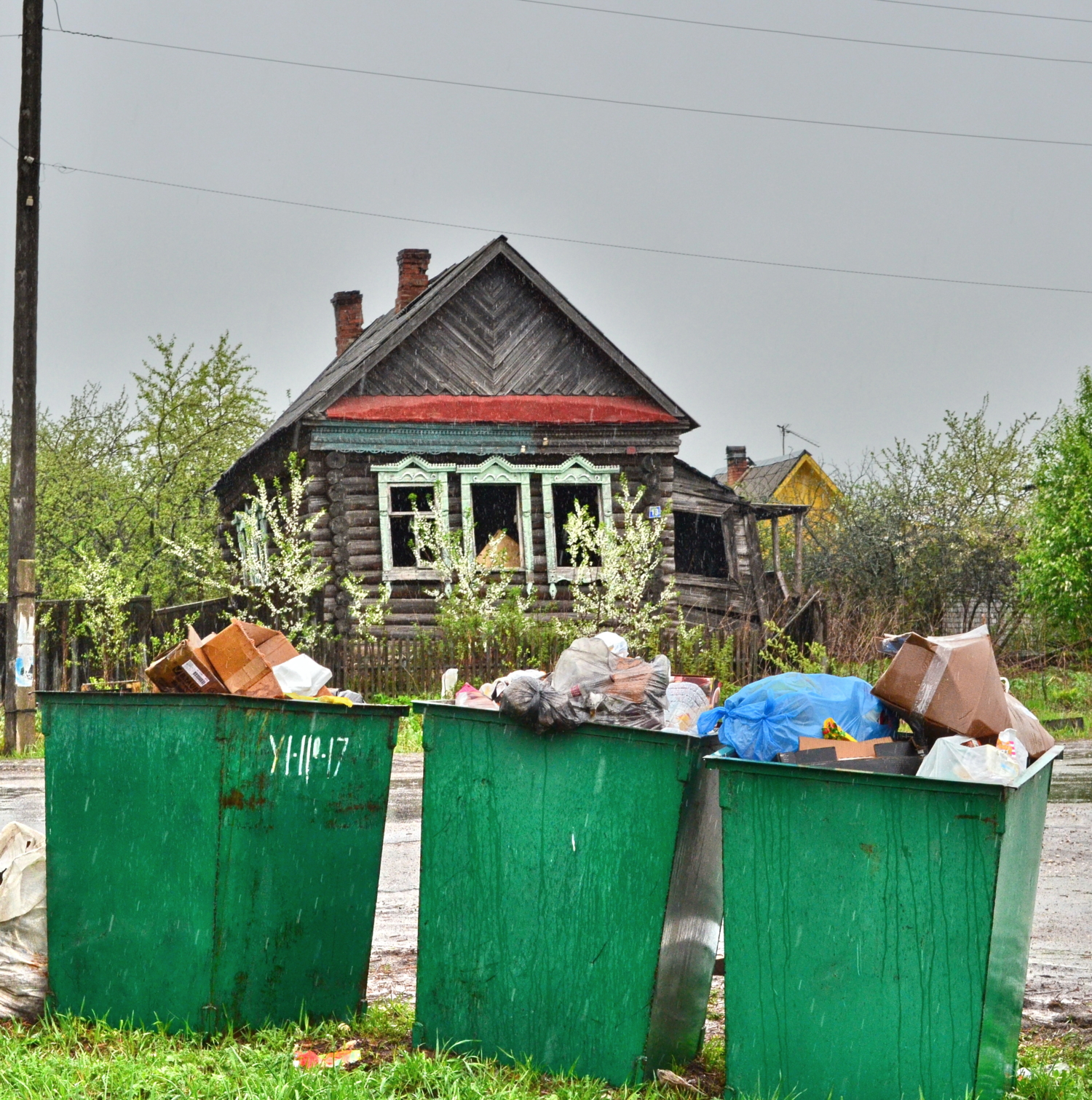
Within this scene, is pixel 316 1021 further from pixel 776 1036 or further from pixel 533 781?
pixel 776 1036

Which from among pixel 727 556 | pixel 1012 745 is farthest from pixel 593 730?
pixel 727 556

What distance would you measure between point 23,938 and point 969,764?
10.0 feet

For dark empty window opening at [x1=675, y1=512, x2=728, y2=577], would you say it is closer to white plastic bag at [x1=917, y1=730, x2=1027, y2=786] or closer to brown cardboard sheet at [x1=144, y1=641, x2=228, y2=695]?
brown cardboard sheet at [x1=144, y1=641, x2=228, y2=695]

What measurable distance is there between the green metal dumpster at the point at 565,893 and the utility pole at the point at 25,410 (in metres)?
9.49

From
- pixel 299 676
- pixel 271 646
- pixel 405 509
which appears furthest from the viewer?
pixel 405 509

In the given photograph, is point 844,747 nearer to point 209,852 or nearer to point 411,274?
point 209,852

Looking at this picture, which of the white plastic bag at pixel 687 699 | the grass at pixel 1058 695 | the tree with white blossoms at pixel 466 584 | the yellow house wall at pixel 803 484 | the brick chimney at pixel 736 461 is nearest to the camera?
the white plastic bag at pixel 687 699

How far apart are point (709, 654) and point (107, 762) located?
14165mm

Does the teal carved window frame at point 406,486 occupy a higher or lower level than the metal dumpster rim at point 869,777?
higher

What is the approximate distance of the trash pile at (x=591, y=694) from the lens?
3.94 m

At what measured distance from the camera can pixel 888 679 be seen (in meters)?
4.27

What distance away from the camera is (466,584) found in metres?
19.0

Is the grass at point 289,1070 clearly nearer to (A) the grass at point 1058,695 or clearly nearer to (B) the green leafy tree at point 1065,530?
(A) the grass at point 1058,695

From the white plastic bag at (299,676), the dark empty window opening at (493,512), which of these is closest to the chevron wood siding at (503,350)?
the dark empty window opening at (493,512)
